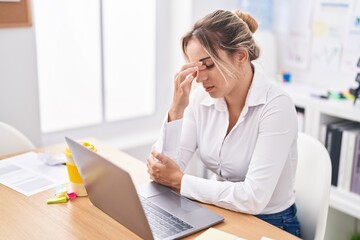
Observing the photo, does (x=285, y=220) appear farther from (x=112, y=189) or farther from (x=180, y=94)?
(x=112, y=189)

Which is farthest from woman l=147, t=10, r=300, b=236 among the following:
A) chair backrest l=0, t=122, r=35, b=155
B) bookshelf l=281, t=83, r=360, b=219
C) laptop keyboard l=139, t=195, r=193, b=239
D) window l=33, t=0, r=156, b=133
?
window l=33, t=0, r=156, b=133

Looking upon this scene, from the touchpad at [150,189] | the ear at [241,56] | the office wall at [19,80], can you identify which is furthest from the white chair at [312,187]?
the office wall at [19,80]

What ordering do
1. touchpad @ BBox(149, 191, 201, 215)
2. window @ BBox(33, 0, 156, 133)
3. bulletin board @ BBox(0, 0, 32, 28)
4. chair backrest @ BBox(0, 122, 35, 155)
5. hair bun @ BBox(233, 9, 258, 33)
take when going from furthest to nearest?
window @ BBox(33, 0, 156, 133) → bulletin board @ BBox(0, 0, 32, 28) → chair backrest @ BBox(0, 122, 35, 155) → hair bun @ BBox(233, 9, 258, 33) → touchpad @ BBox(149, 191, 201, 215)

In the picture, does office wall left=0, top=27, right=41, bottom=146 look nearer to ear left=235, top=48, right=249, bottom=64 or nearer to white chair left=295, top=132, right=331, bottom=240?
ear left=235, top=48, right=249, bottom=64

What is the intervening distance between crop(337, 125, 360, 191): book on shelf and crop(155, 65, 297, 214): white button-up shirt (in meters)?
0.81

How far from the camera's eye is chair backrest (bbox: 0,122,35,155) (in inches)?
75.4

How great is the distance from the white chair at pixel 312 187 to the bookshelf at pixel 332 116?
645 millimetres

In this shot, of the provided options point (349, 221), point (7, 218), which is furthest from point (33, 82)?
point (349, 221)

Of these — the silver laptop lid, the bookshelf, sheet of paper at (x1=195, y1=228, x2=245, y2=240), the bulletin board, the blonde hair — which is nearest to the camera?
the silver laptop lid

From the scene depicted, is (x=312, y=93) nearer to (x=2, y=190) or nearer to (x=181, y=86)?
(x=181, y=86)

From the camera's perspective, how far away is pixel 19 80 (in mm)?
2158

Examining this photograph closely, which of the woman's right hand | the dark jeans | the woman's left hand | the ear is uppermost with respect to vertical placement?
the ear

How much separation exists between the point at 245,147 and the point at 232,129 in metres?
0.07

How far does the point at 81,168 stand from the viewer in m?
1.30
